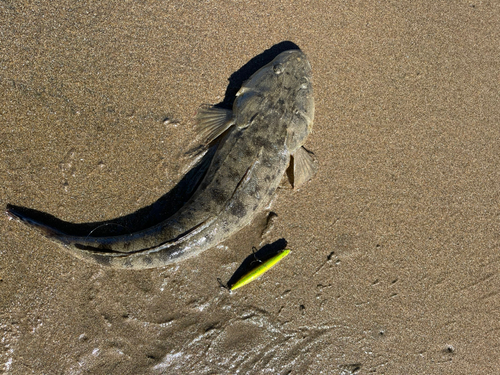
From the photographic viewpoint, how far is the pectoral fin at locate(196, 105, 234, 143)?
3.52 m

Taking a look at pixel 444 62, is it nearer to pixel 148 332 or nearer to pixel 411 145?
pixel 411 145

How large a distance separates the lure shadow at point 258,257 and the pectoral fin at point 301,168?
2.36ft

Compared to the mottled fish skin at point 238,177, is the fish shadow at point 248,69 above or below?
above

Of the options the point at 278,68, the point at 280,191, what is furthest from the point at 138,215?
the point at 278,68

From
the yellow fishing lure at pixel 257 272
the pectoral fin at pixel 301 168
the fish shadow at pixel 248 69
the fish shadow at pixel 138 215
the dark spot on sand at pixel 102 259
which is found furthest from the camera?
the fish shadow at pixel 248 69

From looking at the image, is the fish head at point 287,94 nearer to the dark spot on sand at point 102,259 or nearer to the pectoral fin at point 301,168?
the pectoral fin at point 301,168

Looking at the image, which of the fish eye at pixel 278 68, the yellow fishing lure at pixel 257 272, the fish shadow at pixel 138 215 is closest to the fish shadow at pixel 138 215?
the fish shadow at pixel 138 215

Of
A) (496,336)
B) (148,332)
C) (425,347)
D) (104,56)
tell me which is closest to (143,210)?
(148,332)

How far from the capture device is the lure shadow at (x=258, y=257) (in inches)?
140

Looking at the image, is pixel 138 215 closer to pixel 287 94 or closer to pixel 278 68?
pixel 287 94

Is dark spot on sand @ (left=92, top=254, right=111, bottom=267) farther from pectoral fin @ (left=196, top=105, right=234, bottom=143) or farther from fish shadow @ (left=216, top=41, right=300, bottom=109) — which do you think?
fish shadow @ (left=216, top=41, right=300, bottom=109)

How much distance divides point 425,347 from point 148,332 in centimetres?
→ 332

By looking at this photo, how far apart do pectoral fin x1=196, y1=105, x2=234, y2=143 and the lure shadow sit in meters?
1.42

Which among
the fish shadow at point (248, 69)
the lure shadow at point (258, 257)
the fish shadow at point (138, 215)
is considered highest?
the fish shadow at point (248, 69)
